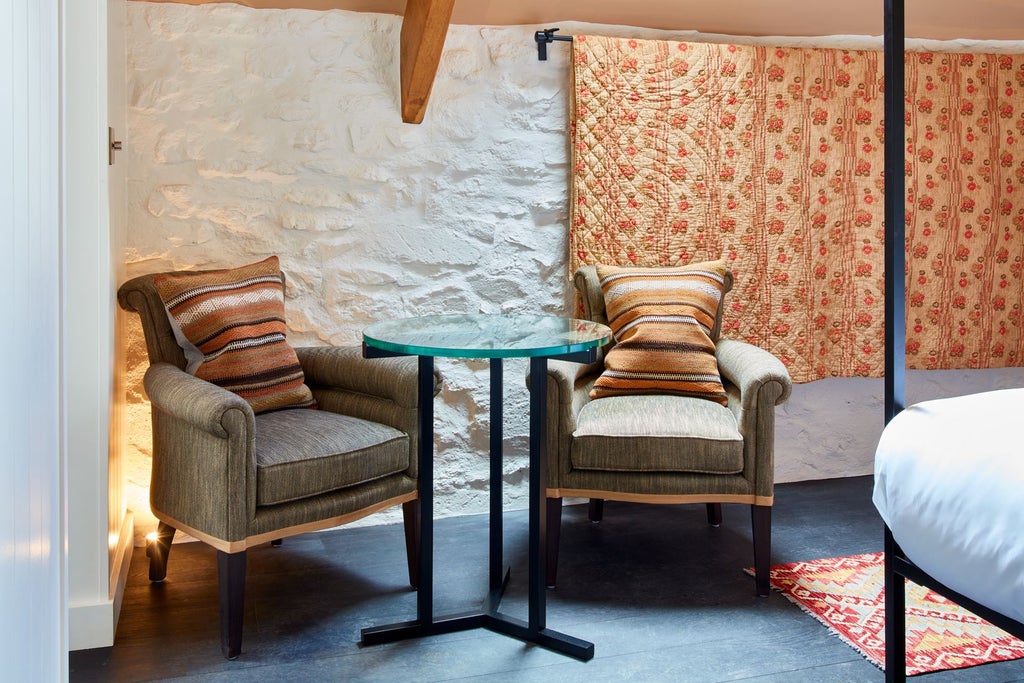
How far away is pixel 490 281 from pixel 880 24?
6.11 ft

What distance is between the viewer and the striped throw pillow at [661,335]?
10.4ft

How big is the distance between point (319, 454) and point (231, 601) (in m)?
0.42

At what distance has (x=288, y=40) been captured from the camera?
327 centimetres

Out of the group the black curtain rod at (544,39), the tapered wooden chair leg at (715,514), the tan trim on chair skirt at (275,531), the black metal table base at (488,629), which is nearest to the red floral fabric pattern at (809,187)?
the black curtain rod at (544,39)

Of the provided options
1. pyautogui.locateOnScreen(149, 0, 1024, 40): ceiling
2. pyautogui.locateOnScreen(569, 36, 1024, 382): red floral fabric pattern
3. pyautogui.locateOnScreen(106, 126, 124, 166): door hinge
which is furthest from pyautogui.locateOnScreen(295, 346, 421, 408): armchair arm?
pyautogui.locateOnScreen(149, 0, 1024, 40): ceiling

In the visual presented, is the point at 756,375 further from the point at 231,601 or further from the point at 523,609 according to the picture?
the point at 231,601

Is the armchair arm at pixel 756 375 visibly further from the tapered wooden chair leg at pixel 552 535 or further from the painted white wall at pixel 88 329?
the painted white wall at pixel 88 329

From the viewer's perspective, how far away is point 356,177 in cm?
338

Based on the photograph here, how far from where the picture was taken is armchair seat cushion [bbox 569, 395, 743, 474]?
110 inches

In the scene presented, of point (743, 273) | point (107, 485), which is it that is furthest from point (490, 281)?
point (107, 485)

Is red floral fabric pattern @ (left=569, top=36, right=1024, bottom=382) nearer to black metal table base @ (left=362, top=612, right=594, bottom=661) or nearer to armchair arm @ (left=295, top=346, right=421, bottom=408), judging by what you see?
armchair arm @ (left=295, top=346, right=421, bottom=408)

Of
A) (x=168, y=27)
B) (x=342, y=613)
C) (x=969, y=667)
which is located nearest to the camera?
(x=969, y=667)

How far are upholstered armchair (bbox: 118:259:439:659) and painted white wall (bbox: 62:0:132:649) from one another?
0.19 metres

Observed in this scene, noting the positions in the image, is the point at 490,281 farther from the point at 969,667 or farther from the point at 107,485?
the point at 969,667
